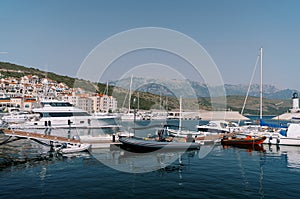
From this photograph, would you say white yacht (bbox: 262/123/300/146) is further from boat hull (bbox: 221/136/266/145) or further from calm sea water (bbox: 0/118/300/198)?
calm sea water (bbox: 0/118/300/198)

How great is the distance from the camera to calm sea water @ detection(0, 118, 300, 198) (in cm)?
1797

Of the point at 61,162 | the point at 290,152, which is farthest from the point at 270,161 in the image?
the point at 61,162

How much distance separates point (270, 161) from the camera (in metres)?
29.8

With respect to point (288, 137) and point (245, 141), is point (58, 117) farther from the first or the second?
point (288, 137)

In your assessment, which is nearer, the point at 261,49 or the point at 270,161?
the point at 270,161

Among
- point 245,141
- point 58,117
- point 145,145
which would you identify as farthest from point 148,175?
point 58,117

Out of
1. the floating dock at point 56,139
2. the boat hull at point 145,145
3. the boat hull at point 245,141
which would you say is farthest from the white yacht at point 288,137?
the floating dock at point 56,139

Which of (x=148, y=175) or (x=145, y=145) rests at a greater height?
(x=145, y=145)

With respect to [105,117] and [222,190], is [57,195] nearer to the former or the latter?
[222,190]

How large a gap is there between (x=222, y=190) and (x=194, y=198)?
114 inches

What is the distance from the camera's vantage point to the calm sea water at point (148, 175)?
18.0m

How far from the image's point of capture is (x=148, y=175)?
22609mm

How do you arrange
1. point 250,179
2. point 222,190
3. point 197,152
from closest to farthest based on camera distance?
1. point 222,190
2. point 250,179
3. point 197,152

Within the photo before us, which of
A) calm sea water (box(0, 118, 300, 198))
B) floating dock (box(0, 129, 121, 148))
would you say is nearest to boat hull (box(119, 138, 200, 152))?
calm sea water (box(0, 118, 300, 198))
